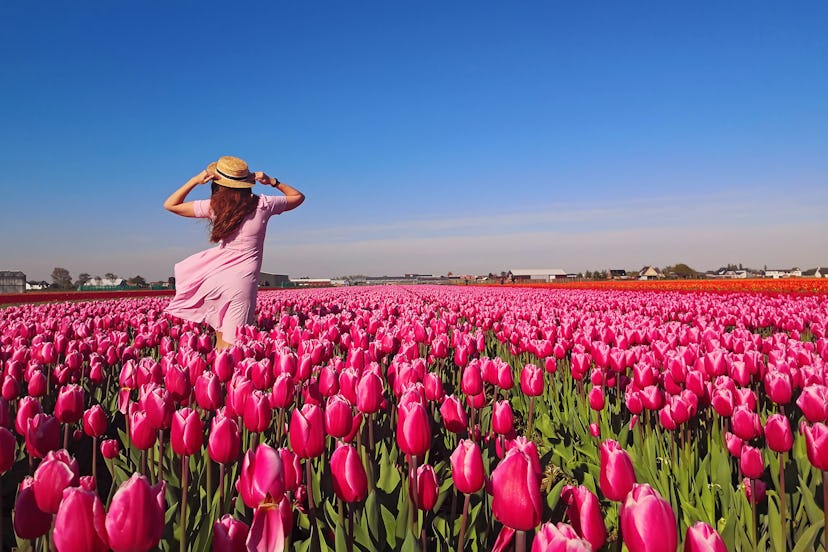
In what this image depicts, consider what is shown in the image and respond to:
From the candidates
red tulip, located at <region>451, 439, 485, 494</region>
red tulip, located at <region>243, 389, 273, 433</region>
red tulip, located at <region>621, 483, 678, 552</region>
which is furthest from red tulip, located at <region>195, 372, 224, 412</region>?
red tulip, located at <region>621, 483, 678, 552</region>

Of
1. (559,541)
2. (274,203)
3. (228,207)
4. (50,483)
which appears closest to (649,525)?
(559,541)

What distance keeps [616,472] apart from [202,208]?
630cm

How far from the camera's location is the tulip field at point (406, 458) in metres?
1.41

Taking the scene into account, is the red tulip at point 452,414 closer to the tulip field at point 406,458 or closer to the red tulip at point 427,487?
the tulip field at point 406,458

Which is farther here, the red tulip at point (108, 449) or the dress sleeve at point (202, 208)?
the dress sleeve at point (202, 208)

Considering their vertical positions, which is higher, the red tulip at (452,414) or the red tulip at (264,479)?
the red tulip at (264,479)

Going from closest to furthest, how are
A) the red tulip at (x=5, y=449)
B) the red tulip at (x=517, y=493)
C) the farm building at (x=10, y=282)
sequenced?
1. the red tulip at (x=517, y=493)
2. the red tulip at (x=5, y=449)
3. the farm building at (x=10, y=282)

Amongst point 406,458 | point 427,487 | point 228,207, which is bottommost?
point 406,458

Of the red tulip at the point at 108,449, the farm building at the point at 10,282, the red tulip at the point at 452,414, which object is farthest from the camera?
the farm building at the point at 10,282

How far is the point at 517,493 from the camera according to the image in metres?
1.42

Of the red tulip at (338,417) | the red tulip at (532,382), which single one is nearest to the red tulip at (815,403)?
the red tulip at (532,382)

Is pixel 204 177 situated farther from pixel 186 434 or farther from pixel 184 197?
pixel 186 434

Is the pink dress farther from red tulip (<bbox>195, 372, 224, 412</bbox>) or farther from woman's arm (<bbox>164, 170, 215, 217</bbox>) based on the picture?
red tulip (<bbox>195, 372, 224, 412</bbox>)

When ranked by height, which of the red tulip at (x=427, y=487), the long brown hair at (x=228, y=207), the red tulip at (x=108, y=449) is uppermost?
the long brown hair at (x=228, y=207)
